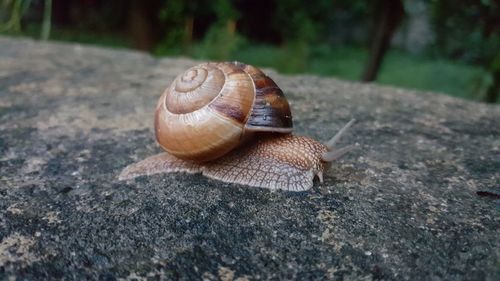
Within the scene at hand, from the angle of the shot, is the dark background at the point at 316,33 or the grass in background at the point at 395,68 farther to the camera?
the grass in background at the point at 395,68

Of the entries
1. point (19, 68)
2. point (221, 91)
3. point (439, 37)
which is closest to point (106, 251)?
point (221, 91)

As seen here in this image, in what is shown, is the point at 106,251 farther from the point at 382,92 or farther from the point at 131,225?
the point at 382,92

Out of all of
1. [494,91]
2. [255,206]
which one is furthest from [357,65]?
[255,206]

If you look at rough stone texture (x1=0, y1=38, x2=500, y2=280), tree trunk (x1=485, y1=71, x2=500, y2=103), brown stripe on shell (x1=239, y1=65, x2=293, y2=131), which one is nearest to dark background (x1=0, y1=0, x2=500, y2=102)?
tree trunk (x1=485, y1=71, x2=500, y2=103)

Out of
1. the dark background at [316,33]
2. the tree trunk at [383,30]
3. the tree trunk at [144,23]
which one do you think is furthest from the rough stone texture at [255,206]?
the tree trunk at [144,23]

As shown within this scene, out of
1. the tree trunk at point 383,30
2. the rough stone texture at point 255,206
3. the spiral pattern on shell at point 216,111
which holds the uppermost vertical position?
the tree trunk at point 383,30

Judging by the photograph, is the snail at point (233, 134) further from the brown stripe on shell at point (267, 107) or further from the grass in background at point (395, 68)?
the grass in background at point (395, 68)
